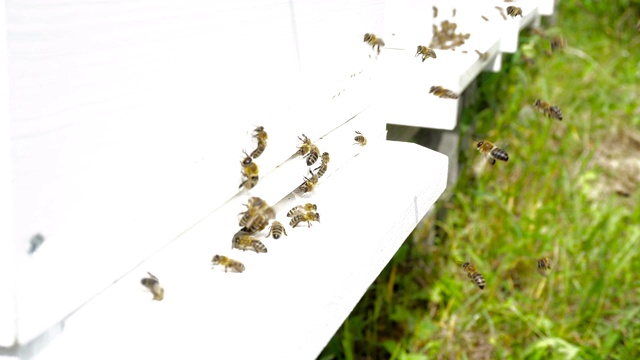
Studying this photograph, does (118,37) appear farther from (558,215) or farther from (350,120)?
(558,215)

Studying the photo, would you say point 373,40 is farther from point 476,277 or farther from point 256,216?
point 476,277

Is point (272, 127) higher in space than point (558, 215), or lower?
higher

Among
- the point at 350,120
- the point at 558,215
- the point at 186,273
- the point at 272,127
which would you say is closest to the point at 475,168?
the point at 558,215

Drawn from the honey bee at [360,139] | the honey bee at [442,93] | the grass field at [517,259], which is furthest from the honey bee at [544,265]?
the honey bee at [360,139]

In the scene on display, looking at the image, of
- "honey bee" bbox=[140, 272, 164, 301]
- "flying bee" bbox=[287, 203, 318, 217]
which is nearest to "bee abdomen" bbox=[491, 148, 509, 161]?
"flying bee" bbox=[287, 203, 318, 217]

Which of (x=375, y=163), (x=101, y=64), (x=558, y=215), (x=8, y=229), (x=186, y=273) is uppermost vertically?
(x=101, y=64)

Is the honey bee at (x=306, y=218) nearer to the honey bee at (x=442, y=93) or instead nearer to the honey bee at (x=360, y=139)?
the honey bee at (x=360, y=139)
